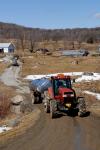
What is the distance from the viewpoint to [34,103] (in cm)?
3447

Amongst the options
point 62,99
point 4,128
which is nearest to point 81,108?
point 62,99

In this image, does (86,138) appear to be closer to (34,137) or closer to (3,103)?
(34,137)

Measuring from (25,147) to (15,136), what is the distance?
2.34m

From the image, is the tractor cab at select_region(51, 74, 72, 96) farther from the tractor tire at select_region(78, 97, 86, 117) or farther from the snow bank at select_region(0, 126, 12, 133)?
the snow bank at select_region(0, 126, 12, 133)

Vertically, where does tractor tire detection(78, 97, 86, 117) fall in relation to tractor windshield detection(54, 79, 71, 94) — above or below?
below

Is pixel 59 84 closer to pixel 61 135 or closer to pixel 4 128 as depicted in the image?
pixel 4 128

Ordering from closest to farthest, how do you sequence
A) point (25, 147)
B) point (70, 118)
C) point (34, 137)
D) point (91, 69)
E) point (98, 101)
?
point (25, 147) < point (34, 137) < point (70, 118) < point (98, 101) < point (91, 69)

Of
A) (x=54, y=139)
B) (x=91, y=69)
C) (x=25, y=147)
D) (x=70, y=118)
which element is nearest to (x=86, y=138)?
(x=54, y=139)

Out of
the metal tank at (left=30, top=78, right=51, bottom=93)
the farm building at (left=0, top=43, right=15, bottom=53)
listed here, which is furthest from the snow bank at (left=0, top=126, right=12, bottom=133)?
the farm building at (left=0, top=43, right=15, bottom=53)

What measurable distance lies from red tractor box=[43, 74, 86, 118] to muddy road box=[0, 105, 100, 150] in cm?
73

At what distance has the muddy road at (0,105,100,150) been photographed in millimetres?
19547

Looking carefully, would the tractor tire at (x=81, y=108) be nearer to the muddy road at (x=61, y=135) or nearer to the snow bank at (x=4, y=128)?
the muddy road at (x=61, y=135)

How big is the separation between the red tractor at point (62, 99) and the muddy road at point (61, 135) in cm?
73

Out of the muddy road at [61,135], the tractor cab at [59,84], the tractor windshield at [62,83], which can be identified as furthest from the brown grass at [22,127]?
the tractor windshield at [62,83]
